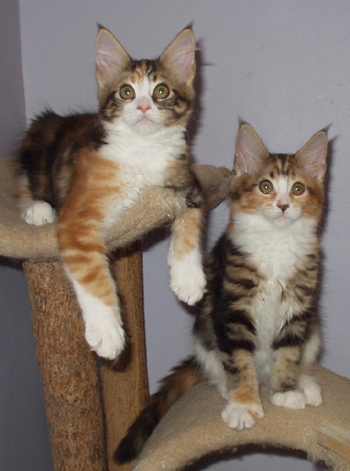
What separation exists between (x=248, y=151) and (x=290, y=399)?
777 millimetres

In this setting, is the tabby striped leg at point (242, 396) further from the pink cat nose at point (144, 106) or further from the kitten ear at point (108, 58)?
the kitten ear at point (108, 58)

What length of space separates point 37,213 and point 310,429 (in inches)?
37.6

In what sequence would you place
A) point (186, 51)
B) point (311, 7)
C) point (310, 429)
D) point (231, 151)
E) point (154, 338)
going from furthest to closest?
1. point (154, 338)
2. point (231, 151)
3. point (311, 7)
4. point (186, 51)
5. point (310, 429)

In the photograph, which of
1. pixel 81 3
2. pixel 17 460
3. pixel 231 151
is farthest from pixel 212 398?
pixel 81 3

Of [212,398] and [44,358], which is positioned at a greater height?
[44,358]

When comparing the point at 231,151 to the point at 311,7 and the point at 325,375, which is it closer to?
the point at 311,7

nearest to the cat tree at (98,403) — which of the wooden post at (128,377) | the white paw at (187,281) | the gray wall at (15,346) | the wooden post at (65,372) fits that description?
the wooden post at (65,372)

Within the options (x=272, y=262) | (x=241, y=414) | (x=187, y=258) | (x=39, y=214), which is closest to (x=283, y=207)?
(x=272, y=262)

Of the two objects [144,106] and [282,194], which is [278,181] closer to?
[282,194]

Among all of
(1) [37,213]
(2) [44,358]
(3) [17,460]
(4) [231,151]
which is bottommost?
(3) [17,460]

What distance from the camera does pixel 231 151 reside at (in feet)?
6.49

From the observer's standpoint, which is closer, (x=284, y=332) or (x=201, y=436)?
(x=201, y=436)

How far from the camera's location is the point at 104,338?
1.12 metres

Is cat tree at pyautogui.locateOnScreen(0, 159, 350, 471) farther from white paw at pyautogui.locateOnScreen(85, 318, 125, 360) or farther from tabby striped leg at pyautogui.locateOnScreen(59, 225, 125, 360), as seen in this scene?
white paw at pyautogui.locateOnScreen(85, 318, 125, 360)
